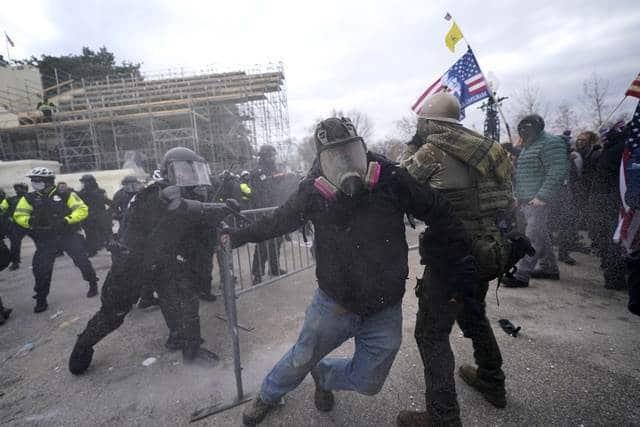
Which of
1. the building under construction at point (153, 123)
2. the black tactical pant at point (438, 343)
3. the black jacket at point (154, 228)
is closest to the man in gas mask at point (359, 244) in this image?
the black tactical pant at point (438, 343)

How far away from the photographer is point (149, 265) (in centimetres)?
288

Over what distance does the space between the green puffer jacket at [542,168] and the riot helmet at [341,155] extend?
10.7ft

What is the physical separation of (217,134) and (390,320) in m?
24.3

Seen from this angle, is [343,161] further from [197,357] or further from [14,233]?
[14,233]

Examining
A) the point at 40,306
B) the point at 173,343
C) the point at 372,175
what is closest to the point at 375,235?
the point at 372,175

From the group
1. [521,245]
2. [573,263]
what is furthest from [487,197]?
[573,263]

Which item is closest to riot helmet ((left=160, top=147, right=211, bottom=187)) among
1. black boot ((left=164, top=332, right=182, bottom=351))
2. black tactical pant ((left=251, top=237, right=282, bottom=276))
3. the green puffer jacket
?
black boot ((left=164, top=332, right=182, bottom=351))

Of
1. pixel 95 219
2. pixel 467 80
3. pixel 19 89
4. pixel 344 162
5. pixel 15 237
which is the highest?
pixel 19 89

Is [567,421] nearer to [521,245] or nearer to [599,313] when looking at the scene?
[521,245]

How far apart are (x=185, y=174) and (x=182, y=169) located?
0.18 feet

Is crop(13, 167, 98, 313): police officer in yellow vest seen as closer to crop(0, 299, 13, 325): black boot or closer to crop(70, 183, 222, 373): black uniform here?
crop(0, 299, 13, 325): black boot

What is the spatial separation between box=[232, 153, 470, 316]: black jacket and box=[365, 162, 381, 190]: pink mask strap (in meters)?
0.08

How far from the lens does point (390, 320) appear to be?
1.82m

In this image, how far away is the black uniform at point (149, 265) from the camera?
9.25ft
